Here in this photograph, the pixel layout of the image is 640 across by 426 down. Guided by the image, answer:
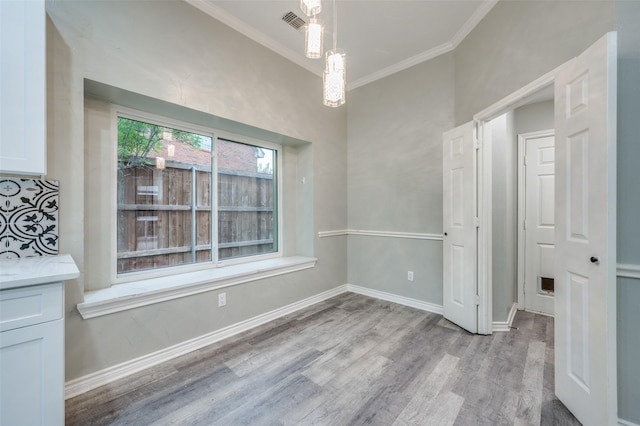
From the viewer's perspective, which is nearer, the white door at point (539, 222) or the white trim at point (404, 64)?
the white trim at point (404, 64)

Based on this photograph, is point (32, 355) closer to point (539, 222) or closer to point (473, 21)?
point (473, 21)

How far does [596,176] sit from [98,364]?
3.24m

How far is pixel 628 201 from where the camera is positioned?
1349 millimetres

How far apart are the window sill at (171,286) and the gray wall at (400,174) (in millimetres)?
1256

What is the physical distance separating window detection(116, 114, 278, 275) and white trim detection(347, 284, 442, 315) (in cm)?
145

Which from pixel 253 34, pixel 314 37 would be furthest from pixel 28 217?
pixel 253 34

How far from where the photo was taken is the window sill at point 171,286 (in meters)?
1.79

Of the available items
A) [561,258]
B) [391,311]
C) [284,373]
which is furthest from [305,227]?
[561,258]

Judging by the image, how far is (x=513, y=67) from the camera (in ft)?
6.74

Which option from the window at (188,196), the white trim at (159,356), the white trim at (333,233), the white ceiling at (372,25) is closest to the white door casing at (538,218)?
the white ceiling at (372,25)

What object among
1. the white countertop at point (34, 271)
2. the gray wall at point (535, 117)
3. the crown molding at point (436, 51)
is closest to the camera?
the white countertop at point (34, 271)

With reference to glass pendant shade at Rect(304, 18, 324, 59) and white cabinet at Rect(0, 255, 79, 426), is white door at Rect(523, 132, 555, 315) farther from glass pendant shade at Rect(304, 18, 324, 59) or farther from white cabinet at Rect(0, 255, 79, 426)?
white cabinet at Rect(0, 255, 79, 426)

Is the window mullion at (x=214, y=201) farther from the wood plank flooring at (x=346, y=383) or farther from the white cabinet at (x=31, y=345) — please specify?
the white cabinet at (x=31, y=345)

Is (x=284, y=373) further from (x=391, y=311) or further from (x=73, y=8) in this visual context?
(x=73, y=8)
